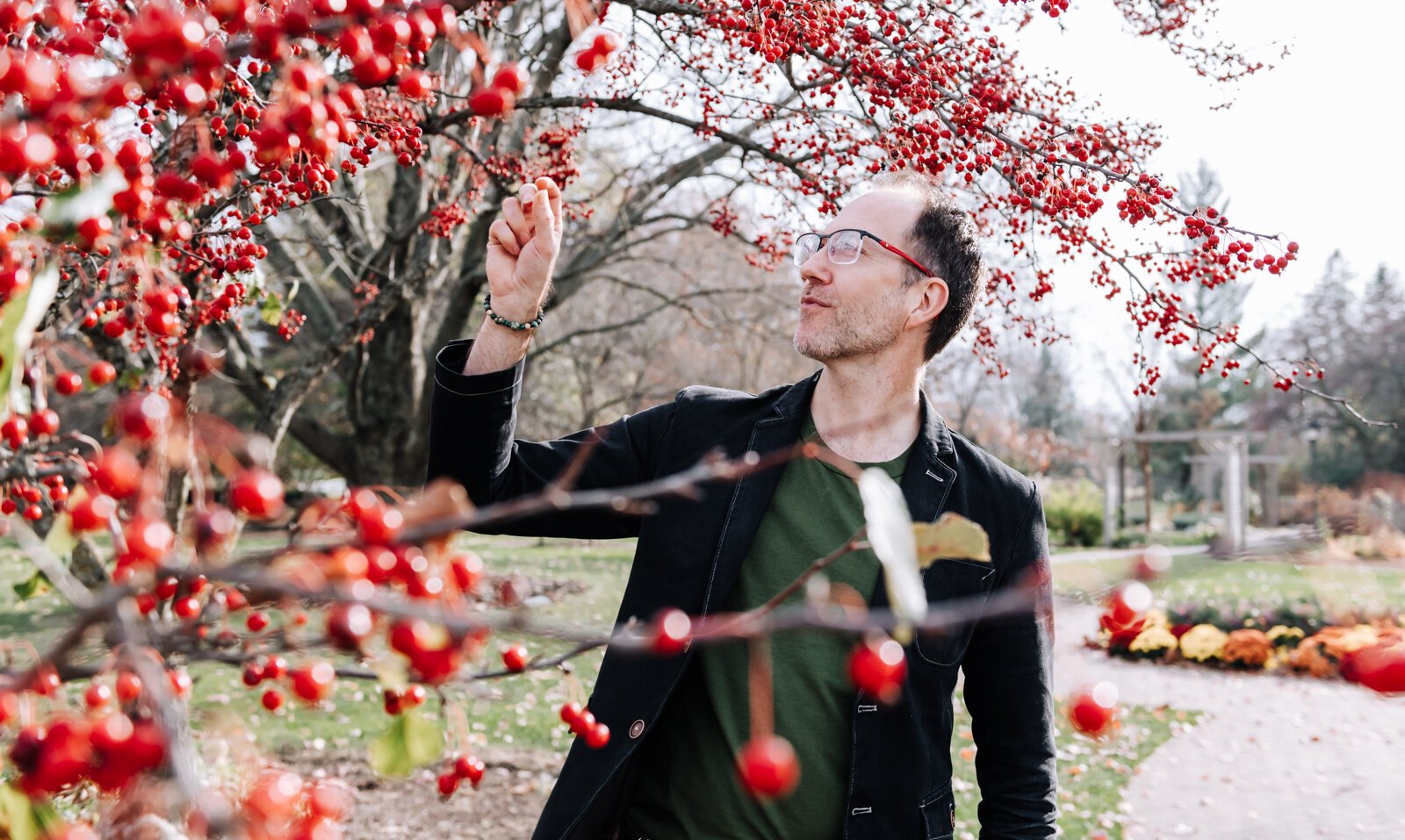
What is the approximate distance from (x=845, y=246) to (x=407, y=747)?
5.44 ft

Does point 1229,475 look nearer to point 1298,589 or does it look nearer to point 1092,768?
point 1298,589

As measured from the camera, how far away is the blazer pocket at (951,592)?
203 cm

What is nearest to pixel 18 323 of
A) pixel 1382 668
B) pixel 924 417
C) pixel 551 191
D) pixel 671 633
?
pixel 671 633

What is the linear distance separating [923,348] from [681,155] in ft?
24.4

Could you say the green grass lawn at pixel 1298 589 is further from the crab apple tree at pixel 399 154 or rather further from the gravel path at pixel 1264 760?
the crab apple tree at pixel 399 154

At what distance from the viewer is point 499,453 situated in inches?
73.8

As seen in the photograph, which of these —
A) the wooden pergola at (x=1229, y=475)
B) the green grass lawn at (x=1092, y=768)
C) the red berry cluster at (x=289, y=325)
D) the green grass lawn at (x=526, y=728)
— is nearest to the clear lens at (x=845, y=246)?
the red berry cluster at (x=289, y=325)

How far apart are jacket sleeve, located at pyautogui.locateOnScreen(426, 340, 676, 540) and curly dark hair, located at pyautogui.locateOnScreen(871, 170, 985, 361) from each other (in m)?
0.89

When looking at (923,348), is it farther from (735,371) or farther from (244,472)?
(735,371)

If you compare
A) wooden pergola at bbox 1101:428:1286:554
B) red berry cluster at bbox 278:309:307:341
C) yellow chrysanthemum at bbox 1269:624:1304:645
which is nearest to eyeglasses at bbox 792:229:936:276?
red berry cluster at bbox 278:309:307:341

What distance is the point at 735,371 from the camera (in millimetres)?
22438

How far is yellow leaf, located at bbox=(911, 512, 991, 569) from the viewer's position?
26.7 inches

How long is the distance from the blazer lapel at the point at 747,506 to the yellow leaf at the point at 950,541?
1.30 meters

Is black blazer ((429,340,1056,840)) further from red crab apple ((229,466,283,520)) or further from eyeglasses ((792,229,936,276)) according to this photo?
red crab apple ((229,466,283,520))
